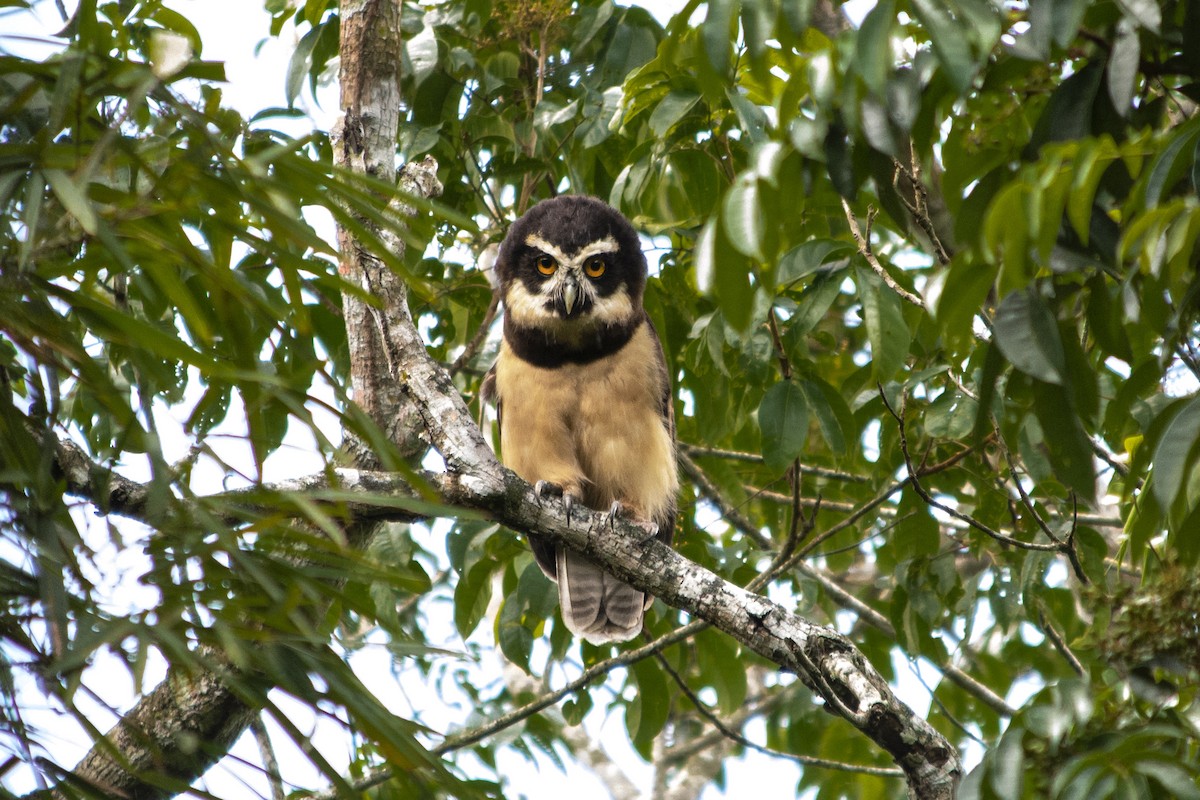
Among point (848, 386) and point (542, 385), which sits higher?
point (542, 385)

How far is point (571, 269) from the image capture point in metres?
4.20

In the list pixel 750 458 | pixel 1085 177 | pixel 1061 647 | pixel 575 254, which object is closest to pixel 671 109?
pixel 575 254

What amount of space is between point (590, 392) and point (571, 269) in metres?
0.50

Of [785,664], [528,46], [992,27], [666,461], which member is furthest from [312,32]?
[992,27]

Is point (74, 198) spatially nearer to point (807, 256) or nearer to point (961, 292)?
point (961, 292)

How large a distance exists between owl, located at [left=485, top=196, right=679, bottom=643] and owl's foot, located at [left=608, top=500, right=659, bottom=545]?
0.04ft

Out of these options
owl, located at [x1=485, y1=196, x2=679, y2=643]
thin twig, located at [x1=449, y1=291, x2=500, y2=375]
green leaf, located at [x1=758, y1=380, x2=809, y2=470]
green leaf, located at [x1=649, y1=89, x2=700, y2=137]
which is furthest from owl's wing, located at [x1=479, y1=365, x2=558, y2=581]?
green leaf, located at [x1=649, y1=89, x2=700, y2=137]

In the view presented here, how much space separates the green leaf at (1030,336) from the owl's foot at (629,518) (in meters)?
1.62

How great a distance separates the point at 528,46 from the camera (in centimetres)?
425

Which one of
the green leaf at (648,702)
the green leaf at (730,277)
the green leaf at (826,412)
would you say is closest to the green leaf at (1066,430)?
the green leaf at (730,277)

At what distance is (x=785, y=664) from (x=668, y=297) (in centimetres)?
206

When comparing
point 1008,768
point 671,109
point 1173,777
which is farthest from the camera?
point 671,109

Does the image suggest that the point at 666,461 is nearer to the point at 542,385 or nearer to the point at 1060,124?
the point at 542,385

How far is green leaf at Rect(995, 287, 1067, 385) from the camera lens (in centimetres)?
145
